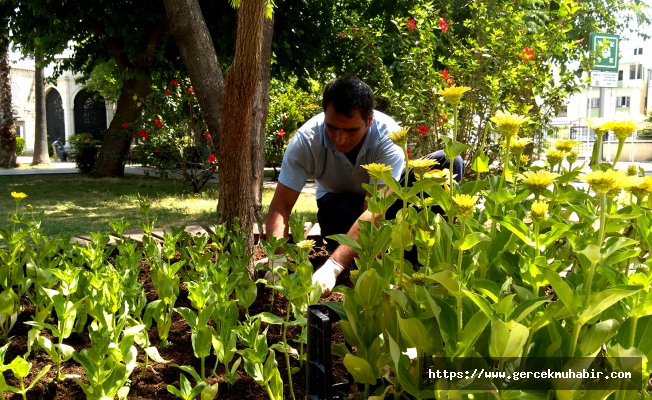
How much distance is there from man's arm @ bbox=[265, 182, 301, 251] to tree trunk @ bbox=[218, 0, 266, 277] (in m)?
0.10

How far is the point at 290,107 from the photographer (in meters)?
13.6

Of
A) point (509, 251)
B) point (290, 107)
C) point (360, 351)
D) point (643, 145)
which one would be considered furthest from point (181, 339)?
point (643, 145)

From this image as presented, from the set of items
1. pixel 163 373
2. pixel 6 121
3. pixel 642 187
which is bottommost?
pixel 163 373

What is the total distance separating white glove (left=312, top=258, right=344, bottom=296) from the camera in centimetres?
225

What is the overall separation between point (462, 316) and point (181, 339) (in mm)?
1397

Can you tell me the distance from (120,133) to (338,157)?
26.9ft

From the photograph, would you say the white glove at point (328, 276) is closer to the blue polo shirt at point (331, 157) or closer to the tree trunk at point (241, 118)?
the tree trunk at point (241, 118)

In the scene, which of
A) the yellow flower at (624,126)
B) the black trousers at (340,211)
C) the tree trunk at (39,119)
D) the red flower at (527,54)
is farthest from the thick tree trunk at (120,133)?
the yellow flower at (624,126)

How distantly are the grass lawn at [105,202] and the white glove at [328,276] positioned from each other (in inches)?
118

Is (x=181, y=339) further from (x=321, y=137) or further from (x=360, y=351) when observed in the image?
(x=321, y=137)

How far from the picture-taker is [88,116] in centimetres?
3616

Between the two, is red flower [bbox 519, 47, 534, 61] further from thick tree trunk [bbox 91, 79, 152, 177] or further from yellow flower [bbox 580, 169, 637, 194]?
thick tree trunk [bbox 91, 79, 152, 177]

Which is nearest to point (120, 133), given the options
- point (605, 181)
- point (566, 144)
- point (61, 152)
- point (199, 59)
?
point (199, 59)

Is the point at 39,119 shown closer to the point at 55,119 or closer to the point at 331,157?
the point at 331,157
